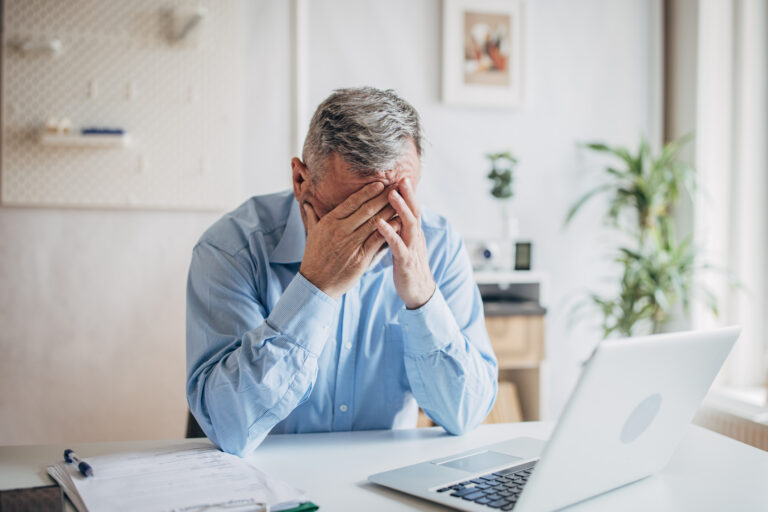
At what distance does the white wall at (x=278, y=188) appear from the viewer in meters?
2.74

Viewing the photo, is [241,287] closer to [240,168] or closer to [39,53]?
[240,168]

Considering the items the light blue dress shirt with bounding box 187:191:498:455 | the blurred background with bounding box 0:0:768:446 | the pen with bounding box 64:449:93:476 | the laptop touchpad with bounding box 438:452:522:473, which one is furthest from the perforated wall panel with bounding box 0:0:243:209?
the laptop touchpad with bounding box 438:452:522:473

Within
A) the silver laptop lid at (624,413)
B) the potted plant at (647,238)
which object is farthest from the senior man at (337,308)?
the potted plant at (647,238)

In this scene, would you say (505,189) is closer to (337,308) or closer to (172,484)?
(337,308)

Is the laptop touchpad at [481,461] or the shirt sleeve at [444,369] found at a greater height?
the shirt sleeve at [444,369]

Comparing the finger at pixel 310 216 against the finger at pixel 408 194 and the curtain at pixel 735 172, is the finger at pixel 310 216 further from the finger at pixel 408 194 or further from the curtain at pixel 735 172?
the curtain at pixel 735 172

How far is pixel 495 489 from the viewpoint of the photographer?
0.88 meters

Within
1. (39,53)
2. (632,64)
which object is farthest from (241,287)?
(632,64)

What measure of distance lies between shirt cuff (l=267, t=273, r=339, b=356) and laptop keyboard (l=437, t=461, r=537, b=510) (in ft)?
1.11

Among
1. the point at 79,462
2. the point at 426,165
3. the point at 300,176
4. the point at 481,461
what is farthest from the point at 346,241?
the point at 426,165

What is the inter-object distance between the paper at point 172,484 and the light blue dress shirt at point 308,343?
10 centimetres

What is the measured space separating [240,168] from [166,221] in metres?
0.38

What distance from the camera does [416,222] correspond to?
1199 mm

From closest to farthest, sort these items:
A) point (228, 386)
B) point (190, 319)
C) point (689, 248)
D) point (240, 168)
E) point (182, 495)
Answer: point (182, 495)
point (228, 386)
point (190, 319)
point (240, 168)
point (689, 248)
